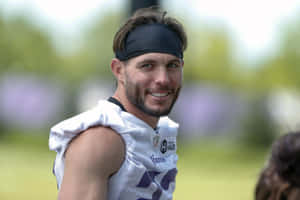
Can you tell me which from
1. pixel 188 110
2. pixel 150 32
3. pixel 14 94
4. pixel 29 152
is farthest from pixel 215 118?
pixel 150 32

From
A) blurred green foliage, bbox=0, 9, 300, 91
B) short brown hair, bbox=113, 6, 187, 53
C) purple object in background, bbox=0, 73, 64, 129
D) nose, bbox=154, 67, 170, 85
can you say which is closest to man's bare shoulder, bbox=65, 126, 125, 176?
nose, bbox=154, 67, 170, 85

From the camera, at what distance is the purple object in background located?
27.5 metres

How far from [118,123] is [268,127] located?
16.4 meters

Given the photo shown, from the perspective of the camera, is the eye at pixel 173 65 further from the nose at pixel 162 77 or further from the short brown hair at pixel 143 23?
the short brown hair at pixel 143 23

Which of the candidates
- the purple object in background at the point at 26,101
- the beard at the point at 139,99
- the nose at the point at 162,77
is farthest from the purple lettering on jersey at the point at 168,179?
the purple object in background at the point at 26,101

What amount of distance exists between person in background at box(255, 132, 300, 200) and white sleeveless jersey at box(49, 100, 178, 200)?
0.91m

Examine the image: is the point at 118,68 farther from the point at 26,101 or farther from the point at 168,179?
the point at 26,101

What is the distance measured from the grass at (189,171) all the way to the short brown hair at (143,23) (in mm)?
4344

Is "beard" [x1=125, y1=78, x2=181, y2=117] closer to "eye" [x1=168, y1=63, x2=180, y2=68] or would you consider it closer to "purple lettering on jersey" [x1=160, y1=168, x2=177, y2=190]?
"eye" [x1=168, y1=63, x2=180, y2=68]

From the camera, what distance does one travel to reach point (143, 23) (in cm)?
A: 348

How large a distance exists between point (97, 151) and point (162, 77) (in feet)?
2.13

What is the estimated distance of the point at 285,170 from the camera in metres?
2.36

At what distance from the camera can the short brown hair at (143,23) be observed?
135 inches

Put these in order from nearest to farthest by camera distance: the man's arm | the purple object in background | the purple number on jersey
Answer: the man's arm → the purple number on jersey → the purple object in background
